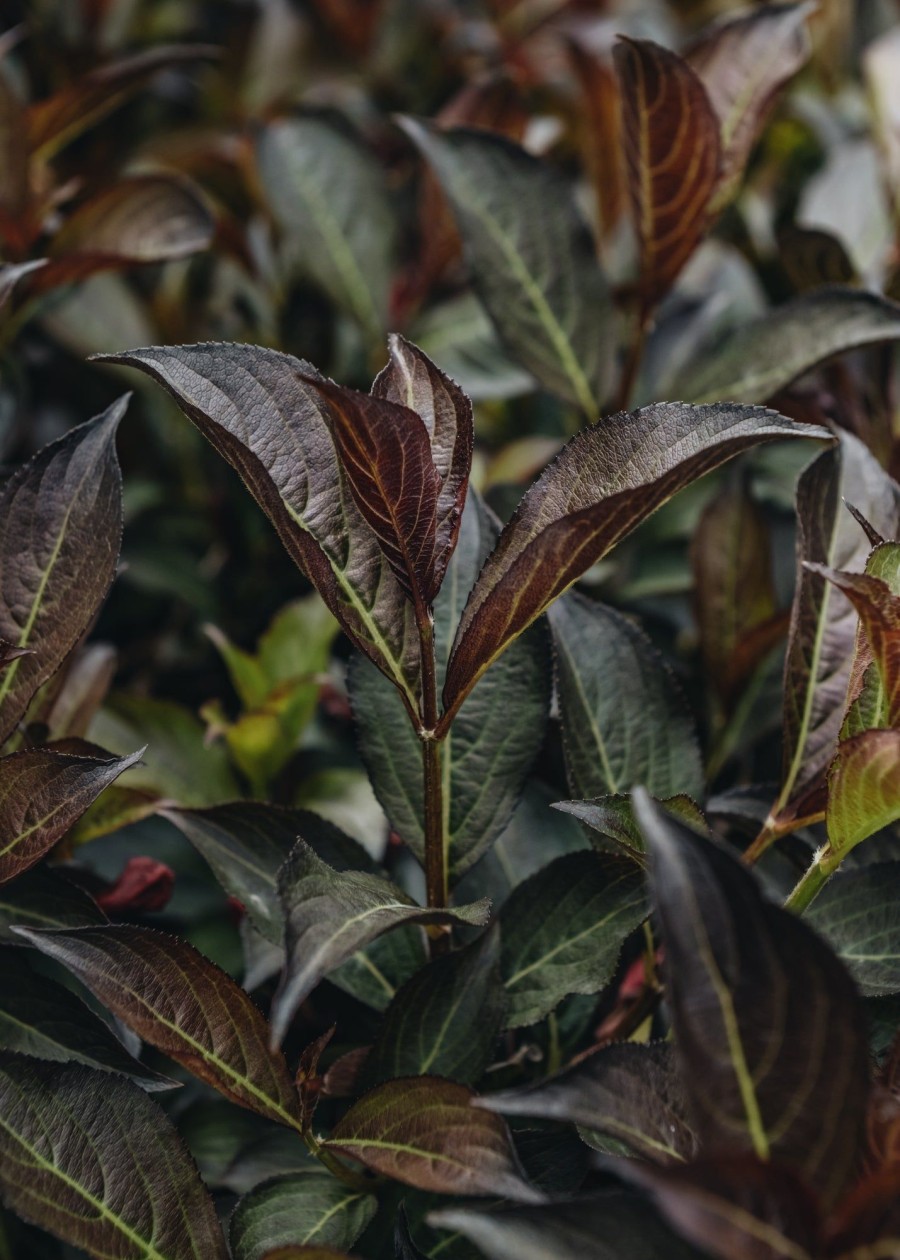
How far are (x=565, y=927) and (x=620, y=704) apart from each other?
0.50 ft

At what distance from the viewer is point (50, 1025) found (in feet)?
2.21

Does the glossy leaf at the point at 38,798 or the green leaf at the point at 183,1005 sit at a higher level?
the glossy leaf at the point at 38,798

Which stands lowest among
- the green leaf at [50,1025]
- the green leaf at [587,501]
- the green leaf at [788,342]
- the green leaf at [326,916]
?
the green leaf at [50,1025]

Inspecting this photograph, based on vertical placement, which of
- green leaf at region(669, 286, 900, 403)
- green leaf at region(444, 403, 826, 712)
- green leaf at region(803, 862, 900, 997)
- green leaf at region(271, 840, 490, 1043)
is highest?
green leaf at region(444, 403, 826, 712)

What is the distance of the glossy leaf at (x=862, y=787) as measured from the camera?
1.80ft

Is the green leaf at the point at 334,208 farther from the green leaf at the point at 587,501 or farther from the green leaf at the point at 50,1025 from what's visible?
the green leaf at the point at 50,1025

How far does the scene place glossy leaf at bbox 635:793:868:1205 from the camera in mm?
455

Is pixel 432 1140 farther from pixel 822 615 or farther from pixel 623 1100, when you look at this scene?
pixel 822 615

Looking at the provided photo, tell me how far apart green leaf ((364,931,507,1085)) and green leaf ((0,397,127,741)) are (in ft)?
0.95

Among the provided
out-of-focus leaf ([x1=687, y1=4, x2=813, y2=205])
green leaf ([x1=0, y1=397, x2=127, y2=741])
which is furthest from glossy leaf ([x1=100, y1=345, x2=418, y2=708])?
out-of-focus leaf ([x1=687, y1=4, x2=813, y2=205])

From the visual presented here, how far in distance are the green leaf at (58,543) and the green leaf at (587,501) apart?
243mm

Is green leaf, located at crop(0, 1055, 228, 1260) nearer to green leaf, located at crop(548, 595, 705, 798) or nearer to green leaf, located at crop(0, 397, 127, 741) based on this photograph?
green leaf, located at crop(0, 397, 127, 741)

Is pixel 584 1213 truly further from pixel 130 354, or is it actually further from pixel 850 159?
pixel 850 159

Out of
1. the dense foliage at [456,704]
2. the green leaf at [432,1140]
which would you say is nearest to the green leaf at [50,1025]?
the dense foliage at [456,704]
